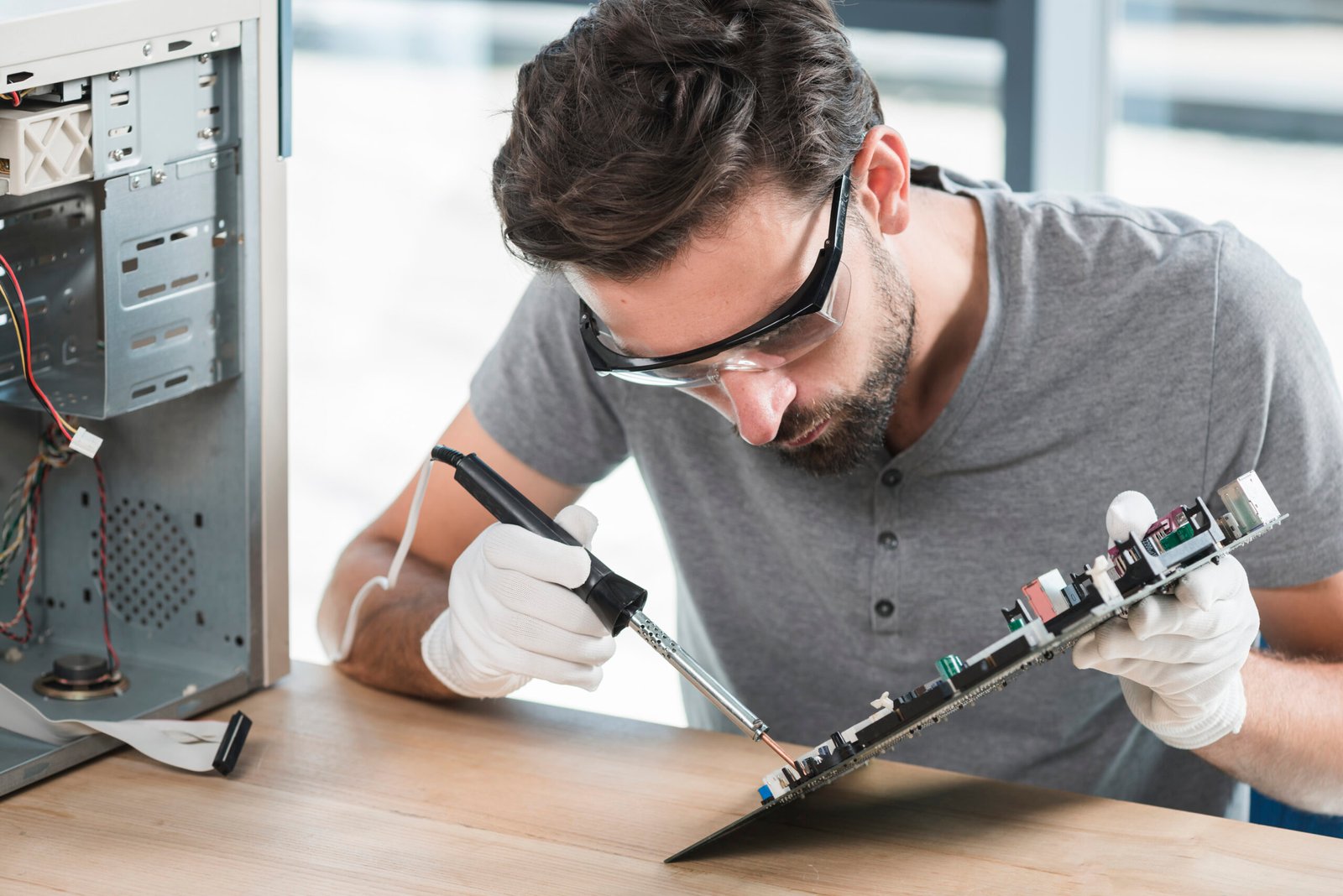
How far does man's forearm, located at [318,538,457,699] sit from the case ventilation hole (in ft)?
0.55

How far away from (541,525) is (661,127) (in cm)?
33

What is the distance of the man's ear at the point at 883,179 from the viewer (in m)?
1.15

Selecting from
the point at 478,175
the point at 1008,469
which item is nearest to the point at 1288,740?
the point at 1008,469

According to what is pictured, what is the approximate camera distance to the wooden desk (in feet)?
2.97

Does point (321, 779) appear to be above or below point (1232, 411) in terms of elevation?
below

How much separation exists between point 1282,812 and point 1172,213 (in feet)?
2.02

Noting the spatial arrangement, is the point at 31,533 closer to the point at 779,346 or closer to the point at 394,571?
the point at 394,571


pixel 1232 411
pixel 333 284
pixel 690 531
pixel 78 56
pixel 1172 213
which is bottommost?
pixel 333 284

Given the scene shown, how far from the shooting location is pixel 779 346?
3.60 feet

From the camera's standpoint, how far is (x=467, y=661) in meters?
1.13

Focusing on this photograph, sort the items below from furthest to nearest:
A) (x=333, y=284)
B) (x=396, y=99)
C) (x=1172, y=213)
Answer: (x=396, y=99), (x=333, y=284), (x=1172, y=213)

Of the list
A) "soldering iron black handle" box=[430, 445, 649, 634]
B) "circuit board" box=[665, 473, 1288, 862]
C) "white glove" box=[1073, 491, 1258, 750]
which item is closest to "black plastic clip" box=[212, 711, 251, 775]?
"soldering iron black handle" box=[430, 445, 649, 634]

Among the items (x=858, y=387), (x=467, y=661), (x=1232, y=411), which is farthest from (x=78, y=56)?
(x=1232, y=411)

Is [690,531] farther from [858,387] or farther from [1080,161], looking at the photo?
[1080,161]
